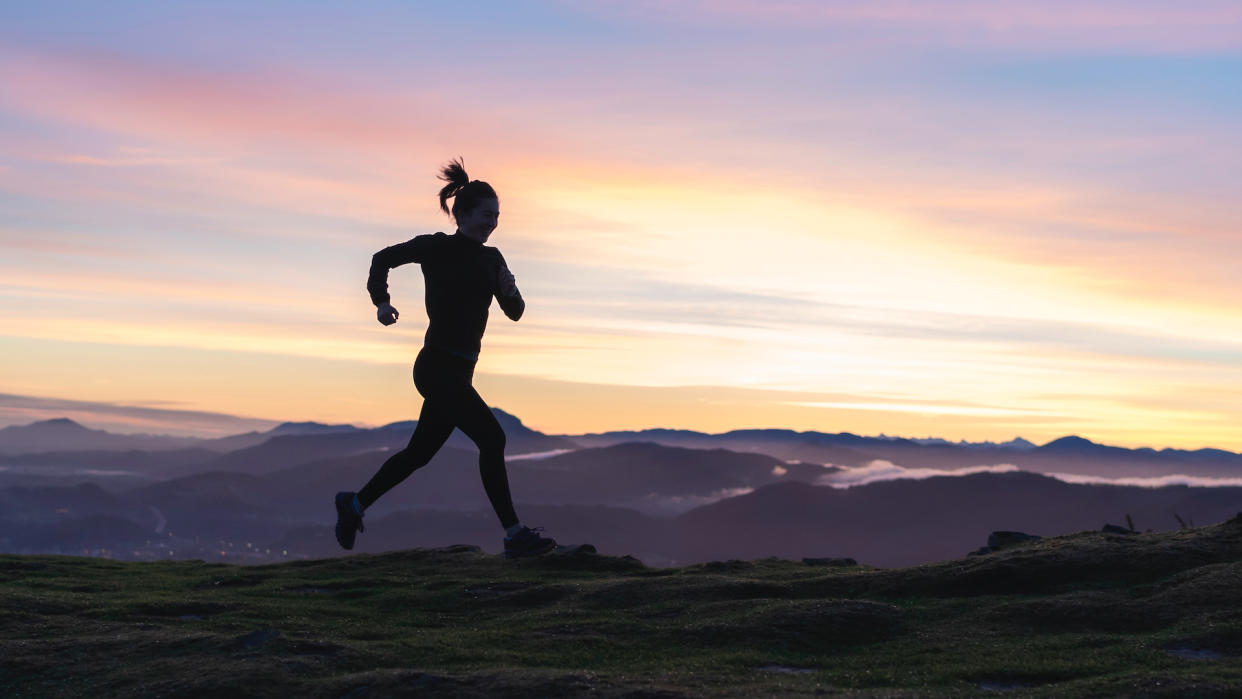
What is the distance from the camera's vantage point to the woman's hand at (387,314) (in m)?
11.7

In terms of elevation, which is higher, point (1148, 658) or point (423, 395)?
point (423, 395)

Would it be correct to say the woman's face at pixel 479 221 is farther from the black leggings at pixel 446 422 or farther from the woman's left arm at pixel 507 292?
the black leggings at pixel 446 422

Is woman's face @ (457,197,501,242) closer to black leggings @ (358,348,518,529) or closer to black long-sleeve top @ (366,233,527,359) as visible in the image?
black long-sleeve top @ (366,233,527,359)

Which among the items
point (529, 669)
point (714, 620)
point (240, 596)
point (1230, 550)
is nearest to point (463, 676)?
point (529, 669)

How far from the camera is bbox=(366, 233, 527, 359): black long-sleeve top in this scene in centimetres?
1245

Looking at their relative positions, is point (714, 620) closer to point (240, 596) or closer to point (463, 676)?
point (463, 676)

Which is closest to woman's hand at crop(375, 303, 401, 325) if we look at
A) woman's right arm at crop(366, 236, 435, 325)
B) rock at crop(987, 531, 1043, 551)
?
woman's right arm at crop(366, 236, 435, 325)

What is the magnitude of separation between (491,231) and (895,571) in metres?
6.76

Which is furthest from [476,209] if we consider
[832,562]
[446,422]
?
[832,562]

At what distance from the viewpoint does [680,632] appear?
1025cm

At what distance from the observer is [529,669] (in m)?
8.18

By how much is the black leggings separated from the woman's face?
4.88ft

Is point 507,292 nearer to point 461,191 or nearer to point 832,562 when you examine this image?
point 461,191

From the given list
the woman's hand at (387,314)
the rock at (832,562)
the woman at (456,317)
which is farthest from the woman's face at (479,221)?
the rock at (832,562)
